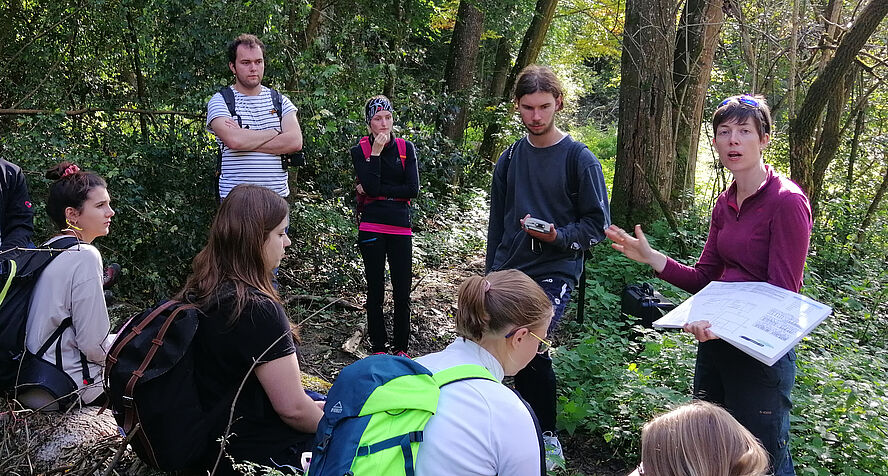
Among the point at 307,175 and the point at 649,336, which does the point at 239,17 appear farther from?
the point at 649,336

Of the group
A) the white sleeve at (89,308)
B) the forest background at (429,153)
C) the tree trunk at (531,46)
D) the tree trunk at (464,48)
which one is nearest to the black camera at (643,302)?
the forest background at (429,153)

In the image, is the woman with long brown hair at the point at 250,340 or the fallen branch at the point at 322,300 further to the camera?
the fallen branch at the point at 322,300

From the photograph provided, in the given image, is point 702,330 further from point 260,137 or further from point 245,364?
point 260,137

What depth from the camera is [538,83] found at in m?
3.35

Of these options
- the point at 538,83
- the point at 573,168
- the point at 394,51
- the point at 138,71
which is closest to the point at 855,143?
the point at 394,51

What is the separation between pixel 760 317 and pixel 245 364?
6.42 ft

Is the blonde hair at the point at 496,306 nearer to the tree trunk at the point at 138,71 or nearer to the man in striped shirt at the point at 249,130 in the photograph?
the man in striped shirt at the point at 249,130

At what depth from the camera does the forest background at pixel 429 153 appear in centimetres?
425

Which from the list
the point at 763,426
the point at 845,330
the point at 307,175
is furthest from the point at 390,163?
the point at 845,330

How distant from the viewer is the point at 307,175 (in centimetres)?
727

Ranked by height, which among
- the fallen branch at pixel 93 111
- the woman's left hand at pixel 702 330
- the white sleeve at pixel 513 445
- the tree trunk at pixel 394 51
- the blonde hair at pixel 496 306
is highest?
the tree trunk at pixel 394 51

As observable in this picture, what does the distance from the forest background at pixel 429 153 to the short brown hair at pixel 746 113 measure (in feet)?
5.55

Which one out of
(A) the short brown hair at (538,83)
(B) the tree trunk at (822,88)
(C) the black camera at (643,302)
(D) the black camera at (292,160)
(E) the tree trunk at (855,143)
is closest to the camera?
(A) the short brown hair at (538,83)

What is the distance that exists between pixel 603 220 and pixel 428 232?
192 inches
